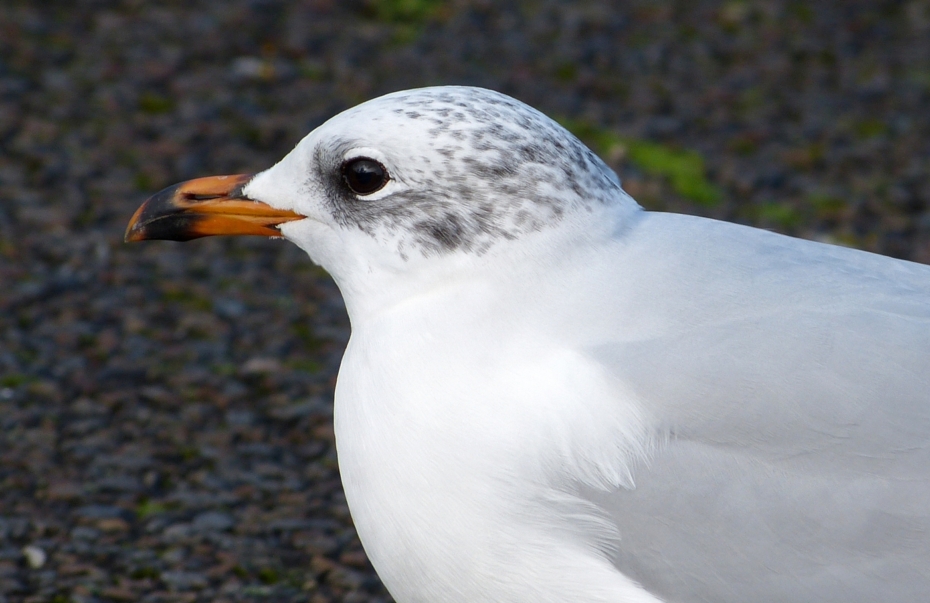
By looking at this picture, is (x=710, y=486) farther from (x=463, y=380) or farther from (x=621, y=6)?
(x=621, y=6)

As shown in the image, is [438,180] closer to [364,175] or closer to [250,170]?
[364,175]

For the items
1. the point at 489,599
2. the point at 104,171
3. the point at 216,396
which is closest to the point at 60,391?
the point at 216,396

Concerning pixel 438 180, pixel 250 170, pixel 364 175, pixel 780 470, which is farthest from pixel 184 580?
pixel 250 170

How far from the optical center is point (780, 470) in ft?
8.34

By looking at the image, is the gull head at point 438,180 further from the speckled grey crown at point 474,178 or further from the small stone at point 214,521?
the small stone at point 214,521

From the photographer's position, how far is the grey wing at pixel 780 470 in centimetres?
251

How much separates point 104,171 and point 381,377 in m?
3.41

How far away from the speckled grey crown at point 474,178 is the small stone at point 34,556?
1686 millimetres

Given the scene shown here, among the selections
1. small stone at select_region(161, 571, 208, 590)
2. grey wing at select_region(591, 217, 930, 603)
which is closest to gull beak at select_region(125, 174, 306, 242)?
grey wing at select_region(591, 217, 930, 603)

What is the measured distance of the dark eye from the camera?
2809 millimetres

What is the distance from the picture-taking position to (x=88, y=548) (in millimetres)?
3797

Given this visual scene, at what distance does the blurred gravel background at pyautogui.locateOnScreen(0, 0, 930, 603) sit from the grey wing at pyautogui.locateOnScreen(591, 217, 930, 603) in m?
1.40

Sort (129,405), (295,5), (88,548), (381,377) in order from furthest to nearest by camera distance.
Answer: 1. (295,5)
2. (129,405)
3. (88,548)
4. (381,377)

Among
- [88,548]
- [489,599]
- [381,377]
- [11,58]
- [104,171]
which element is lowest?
[88,548]
